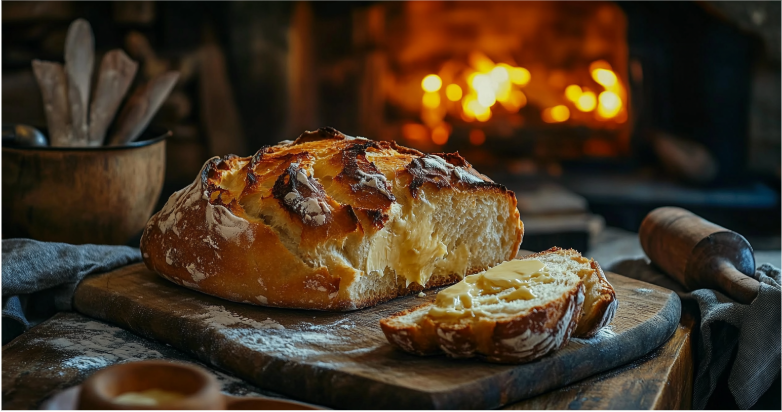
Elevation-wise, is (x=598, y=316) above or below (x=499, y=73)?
below

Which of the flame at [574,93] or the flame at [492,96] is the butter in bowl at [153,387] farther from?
the flame at [574,93]

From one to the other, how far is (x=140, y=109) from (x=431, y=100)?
292cm

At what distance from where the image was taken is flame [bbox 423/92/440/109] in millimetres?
5062

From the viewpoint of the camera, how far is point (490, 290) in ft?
5.30

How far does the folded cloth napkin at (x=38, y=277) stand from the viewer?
1.95 metres

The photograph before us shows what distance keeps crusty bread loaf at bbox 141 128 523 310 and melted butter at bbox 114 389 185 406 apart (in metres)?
0.65

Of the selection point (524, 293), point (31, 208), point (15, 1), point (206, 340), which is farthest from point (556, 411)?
point (15, 1)

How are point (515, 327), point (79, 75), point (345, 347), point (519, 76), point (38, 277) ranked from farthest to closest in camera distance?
point (519, 76), point (79, 75), point (38, 277), point (345, 347), point (515, 327)

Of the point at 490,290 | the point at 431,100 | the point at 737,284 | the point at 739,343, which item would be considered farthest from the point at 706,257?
the point at 431,100

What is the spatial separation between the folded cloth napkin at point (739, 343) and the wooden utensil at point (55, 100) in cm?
198

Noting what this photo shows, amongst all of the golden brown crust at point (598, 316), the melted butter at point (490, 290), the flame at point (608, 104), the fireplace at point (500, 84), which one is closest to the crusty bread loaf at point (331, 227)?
the melted butter at point (490, 290)

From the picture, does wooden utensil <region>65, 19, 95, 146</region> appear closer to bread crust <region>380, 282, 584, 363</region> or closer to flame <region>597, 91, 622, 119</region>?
bread crust <region>380, 282, 584, 363</region>

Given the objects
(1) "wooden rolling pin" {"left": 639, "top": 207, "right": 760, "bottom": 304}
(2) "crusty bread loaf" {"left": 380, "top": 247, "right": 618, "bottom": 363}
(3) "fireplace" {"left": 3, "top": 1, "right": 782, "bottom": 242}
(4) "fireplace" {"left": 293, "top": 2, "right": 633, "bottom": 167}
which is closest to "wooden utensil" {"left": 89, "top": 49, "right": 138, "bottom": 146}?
(2) "crusty bread loaf" {"left": 380, "top": 247, "right": 618, "bottom": 363}

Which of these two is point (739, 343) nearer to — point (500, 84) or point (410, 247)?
point (410, 247)
